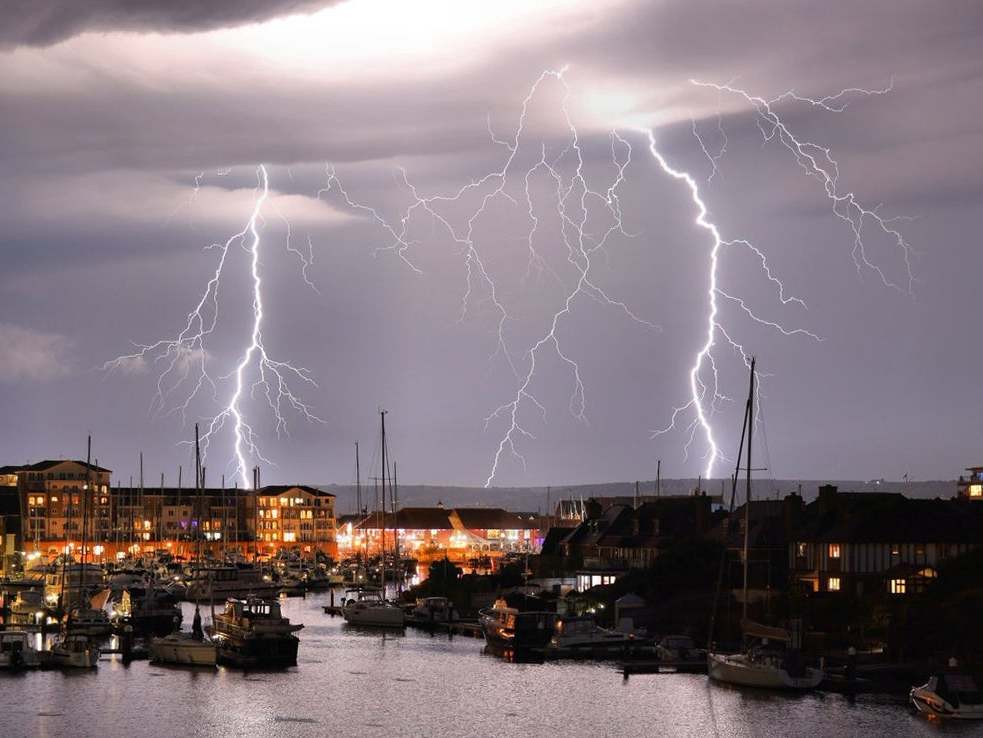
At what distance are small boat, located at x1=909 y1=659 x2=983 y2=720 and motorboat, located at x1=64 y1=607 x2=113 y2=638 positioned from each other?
44.5m

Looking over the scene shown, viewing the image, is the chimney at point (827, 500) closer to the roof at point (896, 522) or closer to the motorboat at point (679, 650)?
the roof at point (896, 522)

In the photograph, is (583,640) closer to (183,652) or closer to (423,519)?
(183,652)

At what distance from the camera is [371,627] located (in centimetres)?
9188

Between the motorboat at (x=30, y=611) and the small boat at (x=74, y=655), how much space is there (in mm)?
18327

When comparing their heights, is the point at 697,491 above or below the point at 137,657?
above

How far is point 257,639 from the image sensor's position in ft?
232

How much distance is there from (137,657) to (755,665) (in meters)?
30.4

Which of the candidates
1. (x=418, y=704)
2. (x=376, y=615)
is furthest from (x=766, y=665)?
(x=376, y=615)

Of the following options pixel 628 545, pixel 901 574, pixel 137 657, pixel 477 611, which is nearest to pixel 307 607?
pixel 477 611

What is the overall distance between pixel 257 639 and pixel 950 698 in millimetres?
31404

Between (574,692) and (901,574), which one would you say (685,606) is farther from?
(574,692)

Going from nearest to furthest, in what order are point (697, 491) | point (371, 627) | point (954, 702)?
point (954, 702), point (371, 627), point (697, 491)

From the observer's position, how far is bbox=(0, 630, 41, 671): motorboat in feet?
225

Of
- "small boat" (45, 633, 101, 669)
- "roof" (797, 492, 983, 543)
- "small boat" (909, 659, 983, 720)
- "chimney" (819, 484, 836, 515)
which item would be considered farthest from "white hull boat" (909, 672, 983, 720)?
"small boat" (45, 633, 101, 669)
